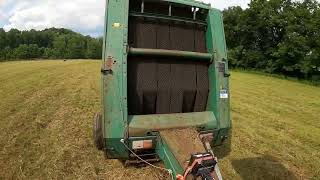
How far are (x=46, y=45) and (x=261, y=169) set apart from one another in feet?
341

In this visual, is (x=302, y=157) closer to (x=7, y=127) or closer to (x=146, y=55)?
(x=146, y=55)

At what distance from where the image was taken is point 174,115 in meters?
4.64

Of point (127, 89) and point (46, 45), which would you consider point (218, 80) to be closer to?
point (127, 89)

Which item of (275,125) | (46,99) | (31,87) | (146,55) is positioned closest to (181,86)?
(146,55)

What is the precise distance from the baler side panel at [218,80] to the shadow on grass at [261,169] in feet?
5.29

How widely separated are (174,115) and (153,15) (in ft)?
4.21

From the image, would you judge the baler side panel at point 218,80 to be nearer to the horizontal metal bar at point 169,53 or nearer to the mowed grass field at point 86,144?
the horizontal metal bar at point 169,53

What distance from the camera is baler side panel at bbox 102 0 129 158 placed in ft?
14.0

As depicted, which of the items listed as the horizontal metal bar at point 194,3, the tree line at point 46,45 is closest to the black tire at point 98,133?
the horizontal metal bar at point 194,3

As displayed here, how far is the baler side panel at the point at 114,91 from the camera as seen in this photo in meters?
4.25

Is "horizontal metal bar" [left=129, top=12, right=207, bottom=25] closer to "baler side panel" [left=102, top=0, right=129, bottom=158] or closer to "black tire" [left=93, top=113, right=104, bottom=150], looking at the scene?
"baler side panel" [left=102, top=0, right=129, bottom=158]

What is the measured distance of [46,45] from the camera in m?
105

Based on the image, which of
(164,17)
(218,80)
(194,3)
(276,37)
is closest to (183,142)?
(218,80)

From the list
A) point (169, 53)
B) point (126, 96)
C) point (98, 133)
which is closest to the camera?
point (126, 96)
